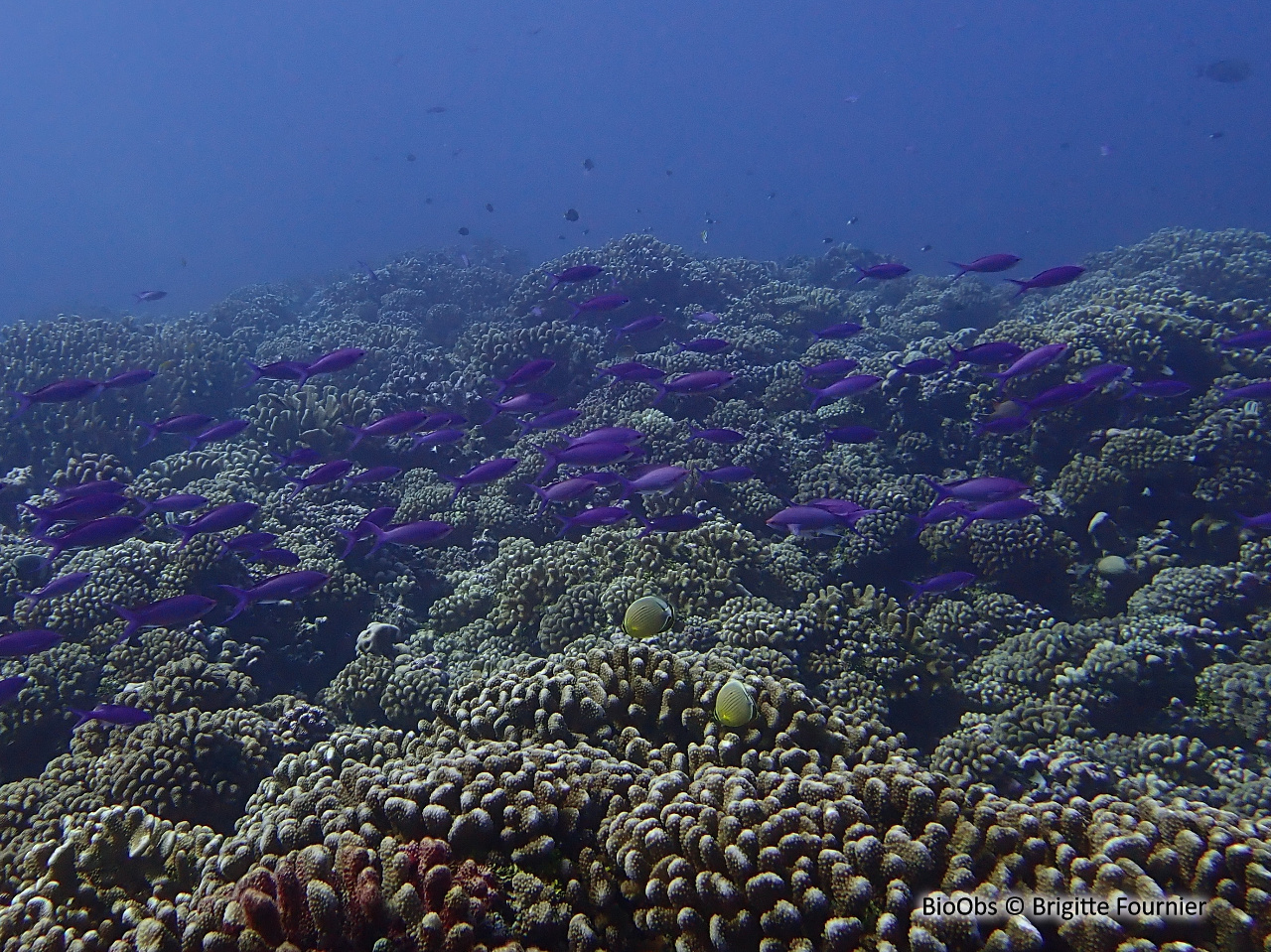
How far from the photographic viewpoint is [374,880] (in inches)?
98.3

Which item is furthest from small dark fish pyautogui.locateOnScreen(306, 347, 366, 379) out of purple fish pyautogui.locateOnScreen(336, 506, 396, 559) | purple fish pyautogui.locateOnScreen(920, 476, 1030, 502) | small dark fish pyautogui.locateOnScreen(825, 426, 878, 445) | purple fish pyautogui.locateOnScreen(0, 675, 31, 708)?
purple fish pyautogui.locateOnScreen(920, 476, 1030, 502)

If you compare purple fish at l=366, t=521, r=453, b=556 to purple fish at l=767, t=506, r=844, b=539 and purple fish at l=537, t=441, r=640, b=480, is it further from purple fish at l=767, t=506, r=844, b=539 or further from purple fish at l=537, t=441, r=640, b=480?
purple fish at l=767, t=506, r=844, b=539

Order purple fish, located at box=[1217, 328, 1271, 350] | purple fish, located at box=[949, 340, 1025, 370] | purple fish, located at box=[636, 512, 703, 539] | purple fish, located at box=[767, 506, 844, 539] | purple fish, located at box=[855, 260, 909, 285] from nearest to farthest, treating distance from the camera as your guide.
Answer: purple fish, located at box=[767, 506, 844, 539]
purple fish, located at box=[636, 512, 703, 539]
purple fish, located at box=[949, 340, 1025, 370]
purple fish, located at box=[1217, 328, 1271, 350]
purple fish, located at box=[855, 260, 909, 285]

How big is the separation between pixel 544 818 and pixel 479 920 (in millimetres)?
496

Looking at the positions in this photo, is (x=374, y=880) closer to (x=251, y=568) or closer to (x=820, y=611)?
(x=820, y=611)

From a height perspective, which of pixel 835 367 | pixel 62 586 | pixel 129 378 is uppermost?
pixel 129 378

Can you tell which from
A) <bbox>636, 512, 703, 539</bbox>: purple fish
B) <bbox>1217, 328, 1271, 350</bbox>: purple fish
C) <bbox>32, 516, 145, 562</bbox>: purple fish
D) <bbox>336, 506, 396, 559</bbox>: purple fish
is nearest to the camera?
<bbox>32, 516, 145, 562</bbox>: purple fish

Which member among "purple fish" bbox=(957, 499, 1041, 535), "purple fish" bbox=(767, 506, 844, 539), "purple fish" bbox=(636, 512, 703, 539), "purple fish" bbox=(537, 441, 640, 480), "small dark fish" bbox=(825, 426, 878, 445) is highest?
"purple fish" bbox=(537, 441, 640, 480)

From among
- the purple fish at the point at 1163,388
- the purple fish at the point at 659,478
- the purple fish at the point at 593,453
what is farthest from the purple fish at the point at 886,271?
the purple fish at the point at 593,453

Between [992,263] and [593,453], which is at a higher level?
[992,263]

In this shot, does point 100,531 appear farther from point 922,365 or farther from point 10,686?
point 922,365

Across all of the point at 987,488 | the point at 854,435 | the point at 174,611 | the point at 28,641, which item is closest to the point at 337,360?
the point at 174,611

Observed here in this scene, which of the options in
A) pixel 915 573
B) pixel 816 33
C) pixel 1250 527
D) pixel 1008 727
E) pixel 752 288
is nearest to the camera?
pixel 1008 727

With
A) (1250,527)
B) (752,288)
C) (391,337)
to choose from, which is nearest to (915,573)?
(1250,527)
